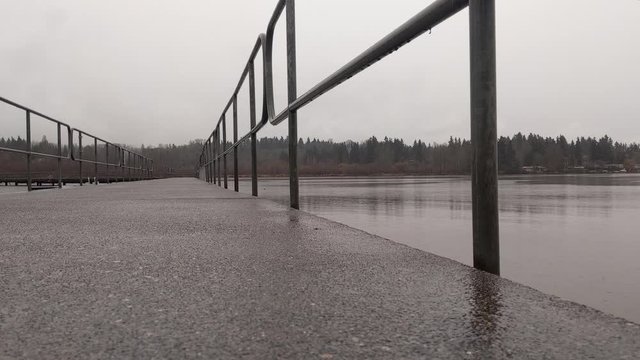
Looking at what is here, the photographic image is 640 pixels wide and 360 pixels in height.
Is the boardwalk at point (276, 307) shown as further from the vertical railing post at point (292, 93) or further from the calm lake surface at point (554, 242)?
the vertical railing post at point (292, 93)

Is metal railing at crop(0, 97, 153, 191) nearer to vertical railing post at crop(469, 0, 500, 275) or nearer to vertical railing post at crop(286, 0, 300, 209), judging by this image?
vertical railing post at crop(286, 0, 300, 209)

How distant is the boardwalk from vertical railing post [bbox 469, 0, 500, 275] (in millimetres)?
87

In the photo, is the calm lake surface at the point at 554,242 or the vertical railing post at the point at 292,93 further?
the vertical railing post at the point at 292,93

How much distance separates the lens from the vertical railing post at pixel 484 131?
1.20 meters

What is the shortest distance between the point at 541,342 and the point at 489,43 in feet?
2.46

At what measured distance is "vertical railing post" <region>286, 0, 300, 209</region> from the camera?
3215mm

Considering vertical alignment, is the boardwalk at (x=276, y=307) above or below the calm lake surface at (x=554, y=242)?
above

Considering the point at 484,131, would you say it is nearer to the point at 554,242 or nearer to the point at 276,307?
the point at 276,307

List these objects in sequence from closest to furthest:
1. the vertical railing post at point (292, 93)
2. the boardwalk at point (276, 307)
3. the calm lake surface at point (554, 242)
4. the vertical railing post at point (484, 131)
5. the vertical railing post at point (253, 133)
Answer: the boardwalk at point (276, 307) < the vertical railing post at point (484, 131) < the calm lake surface at point (554, 242) < the vertical railing post at point (292, 93) < the vertical railing post at point (253, 133)

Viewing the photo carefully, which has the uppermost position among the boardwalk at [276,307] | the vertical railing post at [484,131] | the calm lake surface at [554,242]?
the vertical railing post at [484,131]

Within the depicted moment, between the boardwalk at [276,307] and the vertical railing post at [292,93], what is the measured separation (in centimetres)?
167

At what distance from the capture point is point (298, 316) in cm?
85

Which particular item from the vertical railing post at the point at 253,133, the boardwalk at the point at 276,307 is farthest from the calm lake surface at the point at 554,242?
the vertical railing post at the point at 253,133

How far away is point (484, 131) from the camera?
1216 millimetres
